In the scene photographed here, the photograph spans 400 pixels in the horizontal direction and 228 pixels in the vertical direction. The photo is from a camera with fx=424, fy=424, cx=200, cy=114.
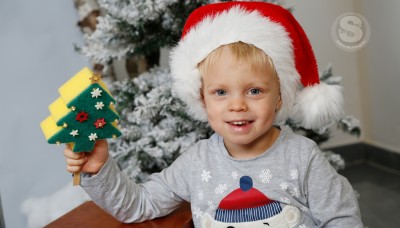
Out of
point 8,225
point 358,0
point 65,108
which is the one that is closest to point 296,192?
point 65,108

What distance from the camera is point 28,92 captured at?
5.67 ft

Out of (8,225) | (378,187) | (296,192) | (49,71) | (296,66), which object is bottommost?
(378,187)

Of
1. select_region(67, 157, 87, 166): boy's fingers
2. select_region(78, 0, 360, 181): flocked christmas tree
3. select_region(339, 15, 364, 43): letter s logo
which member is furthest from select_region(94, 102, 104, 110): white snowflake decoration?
select_region(339, 15, 364, 43): letter s logo

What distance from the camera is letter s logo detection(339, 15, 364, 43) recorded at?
119 cm

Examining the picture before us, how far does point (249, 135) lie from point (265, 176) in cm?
11

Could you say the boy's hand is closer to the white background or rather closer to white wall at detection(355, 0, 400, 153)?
the white background

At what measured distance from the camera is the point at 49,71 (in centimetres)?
179

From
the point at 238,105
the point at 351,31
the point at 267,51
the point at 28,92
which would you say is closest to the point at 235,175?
the point at 238,105

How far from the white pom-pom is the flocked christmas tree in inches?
16.9

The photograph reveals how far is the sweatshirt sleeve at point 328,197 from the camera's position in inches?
37.3

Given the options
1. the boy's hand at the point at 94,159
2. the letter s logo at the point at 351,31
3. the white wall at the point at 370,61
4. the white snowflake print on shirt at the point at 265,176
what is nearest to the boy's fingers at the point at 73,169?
the boy's hand at the point at 94,159

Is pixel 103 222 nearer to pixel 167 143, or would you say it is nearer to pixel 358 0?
pixel 167 143

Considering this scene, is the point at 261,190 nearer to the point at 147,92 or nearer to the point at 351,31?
the point at 351,31

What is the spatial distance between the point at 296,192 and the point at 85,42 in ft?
4.06
